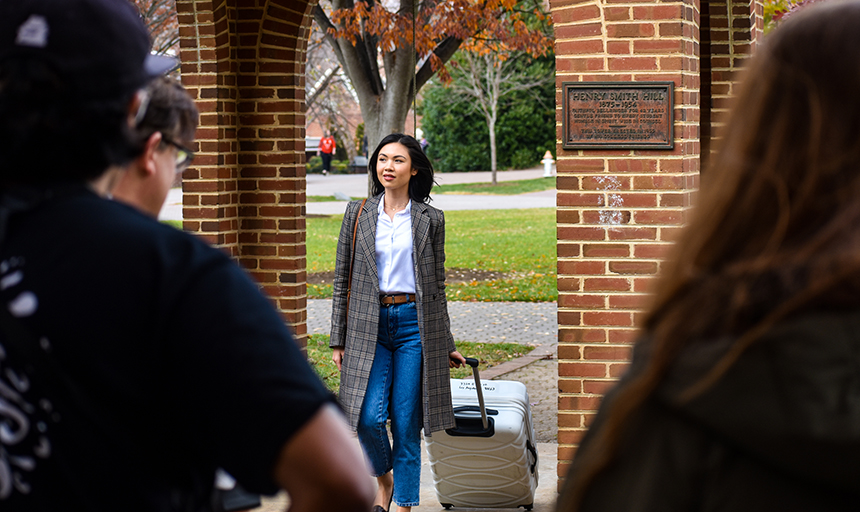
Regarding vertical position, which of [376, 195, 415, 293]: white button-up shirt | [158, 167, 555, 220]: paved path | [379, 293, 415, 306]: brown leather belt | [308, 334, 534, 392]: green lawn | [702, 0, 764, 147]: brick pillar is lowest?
[308, 334, 534, 392]: green lawn

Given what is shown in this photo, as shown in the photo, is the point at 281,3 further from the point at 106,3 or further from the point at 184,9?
the point at 106,3

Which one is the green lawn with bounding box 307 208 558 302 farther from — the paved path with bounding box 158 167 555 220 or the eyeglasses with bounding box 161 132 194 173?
the eyeglasses with bounding box 161 132 194 173

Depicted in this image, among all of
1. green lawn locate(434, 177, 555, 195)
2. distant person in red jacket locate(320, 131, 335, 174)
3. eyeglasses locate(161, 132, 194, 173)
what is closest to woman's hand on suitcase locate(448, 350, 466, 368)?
eyeglasses locate(161, 132, 194, 173)

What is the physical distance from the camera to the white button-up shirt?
461 cm

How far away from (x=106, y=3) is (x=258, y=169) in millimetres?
4698

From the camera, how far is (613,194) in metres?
4.39

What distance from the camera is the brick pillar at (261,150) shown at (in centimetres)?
574

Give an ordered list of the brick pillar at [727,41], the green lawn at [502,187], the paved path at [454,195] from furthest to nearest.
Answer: the green lawn at [502,187], the paved path at [454,195], the brick pillar at [727,41]

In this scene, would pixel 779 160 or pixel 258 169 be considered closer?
pixel 779 160

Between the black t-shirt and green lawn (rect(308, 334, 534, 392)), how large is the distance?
6889mm

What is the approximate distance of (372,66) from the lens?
987 cm

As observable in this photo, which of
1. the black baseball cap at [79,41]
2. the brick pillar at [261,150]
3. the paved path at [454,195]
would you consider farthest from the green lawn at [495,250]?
the black baseball cap at [79,41]

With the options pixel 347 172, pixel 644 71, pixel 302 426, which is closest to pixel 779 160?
pixel 302 426

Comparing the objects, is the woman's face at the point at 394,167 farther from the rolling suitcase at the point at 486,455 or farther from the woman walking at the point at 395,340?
the rolling suitcase at the point at 486,455
